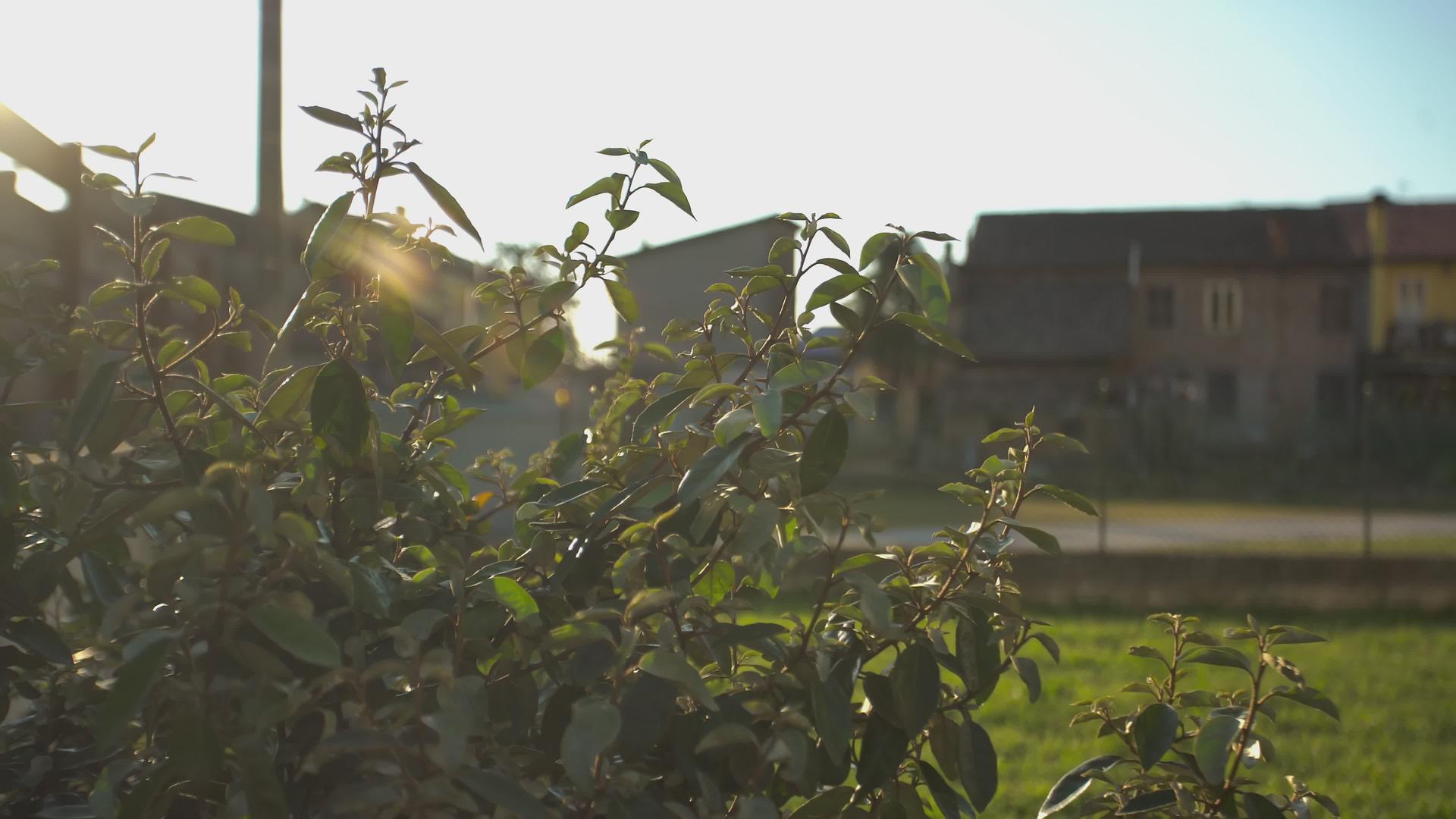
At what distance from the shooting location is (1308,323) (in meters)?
30.5

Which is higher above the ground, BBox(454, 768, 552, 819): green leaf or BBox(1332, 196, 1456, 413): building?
BBox(1332, 196, 1456, 413): building

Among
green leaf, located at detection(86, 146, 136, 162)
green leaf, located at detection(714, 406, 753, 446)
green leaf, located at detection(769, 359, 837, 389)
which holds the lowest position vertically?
green leaf, located at detection(714, 406, 753, 446)

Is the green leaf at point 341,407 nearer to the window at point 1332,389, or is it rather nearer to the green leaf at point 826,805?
the green leaf at point 826,805

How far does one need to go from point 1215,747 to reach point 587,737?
0.76m

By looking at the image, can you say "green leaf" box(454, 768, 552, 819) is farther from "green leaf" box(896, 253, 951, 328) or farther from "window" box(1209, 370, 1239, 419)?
"window" box(1209, 370, 1239, 419)

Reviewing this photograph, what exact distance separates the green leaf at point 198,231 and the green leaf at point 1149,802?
1.33m

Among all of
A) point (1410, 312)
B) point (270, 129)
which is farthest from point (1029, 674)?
point (1410, 312)

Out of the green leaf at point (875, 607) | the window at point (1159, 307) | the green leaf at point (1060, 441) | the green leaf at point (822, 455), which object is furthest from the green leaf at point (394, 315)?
the window at point (1159, 307)

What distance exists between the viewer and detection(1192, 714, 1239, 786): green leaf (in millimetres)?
1345

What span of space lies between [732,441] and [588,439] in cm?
70

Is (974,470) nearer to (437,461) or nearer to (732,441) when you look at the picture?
(732,441)

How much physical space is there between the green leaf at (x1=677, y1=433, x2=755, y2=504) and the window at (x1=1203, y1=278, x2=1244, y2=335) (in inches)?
1274

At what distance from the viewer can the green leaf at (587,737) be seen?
1.07 metres

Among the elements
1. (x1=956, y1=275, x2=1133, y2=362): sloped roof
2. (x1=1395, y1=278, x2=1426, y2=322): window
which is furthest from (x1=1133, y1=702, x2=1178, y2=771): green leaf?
(x1=1395, y1=278, x2=1426, y2=322): window
